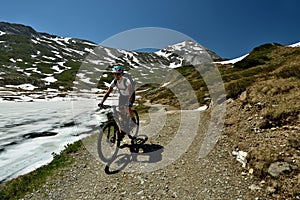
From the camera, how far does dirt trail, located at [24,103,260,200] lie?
7941mm

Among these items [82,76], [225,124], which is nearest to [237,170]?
[225,124]

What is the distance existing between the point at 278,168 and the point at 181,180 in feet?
10.8

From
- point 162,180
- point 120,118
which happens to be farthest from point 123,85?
point 162,180

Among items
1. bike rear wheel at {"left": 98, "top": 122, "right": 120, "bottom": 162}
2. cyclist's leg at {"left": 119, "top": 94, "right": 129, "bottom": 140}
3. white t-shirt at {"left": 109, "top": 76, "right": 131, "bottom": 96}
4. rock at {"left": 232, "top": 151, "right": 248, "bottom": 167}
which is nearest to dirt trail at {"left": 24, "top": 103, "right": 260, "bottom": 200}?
rock at {"left": 232, "top": 151, "right": 248, "bottom": 167}

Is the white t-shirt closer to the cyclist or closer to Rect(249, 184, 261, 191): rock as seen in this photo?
the cyclist

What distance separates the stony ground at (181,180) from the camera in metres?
7.62

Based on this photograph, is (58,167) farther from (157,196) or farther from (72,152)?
(157,196)

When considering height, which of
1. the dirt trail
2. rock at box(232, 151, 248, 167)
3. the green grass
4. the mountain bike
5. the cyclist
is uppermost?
the cyclist

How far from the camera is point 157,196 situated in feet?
26.0

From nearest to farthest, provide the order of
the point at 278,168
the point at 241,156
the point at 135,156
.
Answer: the point at 278,168 < the point at 241,156 < the point at 135,156

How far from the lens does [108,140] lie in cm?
1125

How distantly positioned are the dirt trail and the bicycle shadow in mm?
48

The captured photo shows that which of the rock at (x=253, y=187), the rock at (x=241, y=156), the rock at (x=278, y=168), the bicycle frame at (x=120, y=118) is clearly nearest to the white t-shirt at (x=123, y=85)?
the bicycle frame at (x=120, y=118)

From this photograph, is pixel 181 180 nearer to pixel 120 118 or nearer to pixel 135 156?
pixel 135 156
